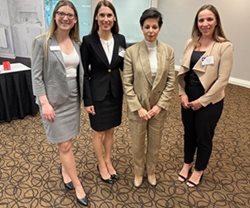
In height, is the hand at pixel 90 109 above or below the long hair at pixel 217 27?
below

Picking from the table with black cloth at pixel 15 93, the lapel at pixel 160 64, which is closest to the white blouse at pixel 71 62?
the lapel at pixel 160 64

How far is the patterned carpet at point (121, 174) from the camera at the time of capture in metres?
2.13

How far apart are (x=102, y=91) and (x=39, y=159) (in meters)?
1.20

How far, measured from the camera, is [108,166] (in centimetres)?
242

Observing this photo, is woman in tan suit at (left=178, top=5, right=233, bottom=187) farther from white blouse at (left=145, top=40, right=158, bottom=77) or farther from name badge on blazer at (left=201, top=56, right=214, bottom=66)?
white blouse at (left=145, top=40, right=158, bottom=77)

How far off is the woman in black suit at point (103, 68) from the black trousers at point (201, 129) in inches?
23.9

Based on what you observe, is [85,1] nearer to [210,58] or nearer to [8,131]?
[8,131]

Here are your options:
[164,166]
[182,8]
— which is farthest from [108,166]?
[182,8]

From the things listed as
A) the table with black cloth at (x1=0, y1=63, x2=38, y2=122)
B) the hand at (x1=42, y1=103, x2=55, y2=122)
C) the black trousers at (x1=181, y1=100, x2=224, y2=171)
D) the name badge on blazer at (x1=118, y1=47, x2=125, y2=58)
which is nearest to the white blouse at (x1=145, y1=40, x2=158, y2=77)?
the name badge on blazer at (x1=118, y1=47, x2=125, y2=58)

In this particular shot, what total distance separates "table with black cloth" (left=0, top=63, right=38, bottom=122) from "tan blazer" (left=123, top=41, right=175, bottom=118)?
196 cm

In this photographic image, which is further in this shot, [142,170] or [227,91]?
[227,91]

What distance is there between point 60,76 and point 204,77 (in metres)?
1.06

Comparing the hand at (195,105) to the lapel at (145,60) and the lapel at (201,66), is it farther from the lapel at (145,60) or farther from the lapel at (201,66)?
the lapel at (145,60)

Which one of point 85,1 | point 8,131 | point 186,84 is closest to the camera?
→ point 186,84
